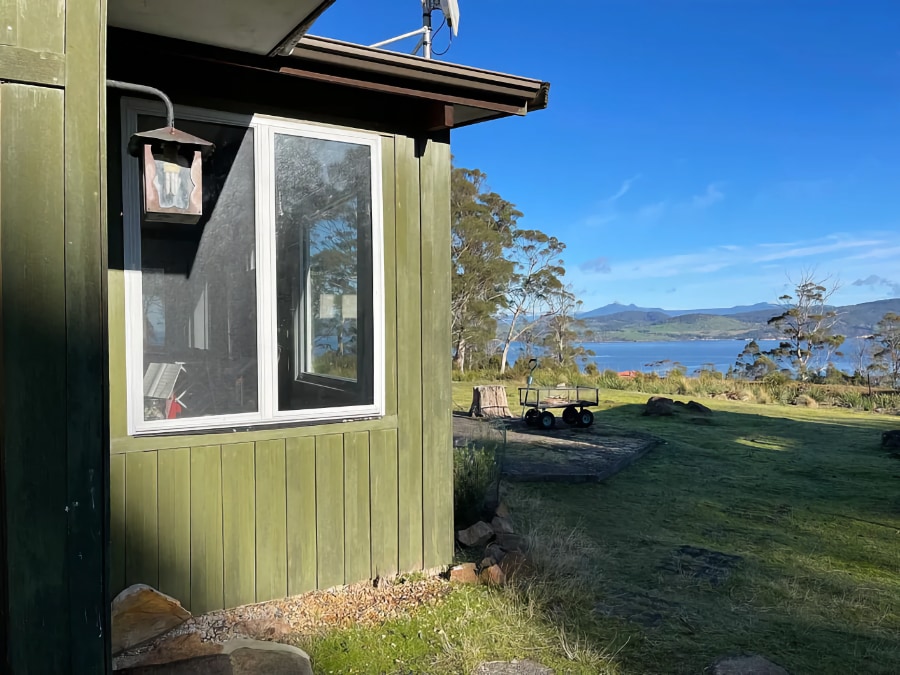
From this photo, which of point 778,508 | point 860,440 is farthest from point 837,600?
point 860,440

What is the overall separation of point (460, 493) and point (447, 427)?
108 cm

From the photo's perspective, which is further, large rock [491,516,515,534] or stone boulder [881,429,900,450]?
stone boulder [881,429,900,450]

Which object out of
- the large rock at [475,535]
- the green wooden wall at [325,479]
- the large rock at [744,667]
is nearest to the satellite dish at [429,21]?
the green wooden wall at [325,479]

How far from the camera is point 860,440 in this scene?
31.1 ft

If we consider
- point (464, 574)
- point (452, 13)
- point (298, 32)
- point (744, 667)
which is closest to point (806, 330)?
point (452, 13)

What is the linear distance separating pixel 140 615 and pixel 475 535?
2.21m

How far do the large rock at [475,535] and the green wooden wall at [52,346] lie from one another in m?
2.69

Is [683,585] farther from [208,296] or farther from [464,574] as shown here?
[208,296]

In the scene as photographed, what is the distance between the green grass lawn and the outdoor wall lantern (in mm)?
2009

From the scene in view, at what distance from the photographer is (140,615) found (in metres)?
2.71

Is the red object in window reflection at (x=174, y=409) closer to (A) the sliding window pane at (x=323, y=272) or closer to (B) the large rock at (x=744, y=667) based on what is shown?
(A) the sliding window pane at (x=323, y=272)

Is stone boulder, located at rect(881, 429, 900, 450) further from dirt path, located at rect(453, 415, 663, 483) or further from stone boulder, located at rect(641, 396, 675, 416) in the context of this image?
stone boulder, located at rect(641, 396, 675, 416)

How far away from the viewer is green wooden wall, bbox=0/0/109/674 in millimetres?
1778

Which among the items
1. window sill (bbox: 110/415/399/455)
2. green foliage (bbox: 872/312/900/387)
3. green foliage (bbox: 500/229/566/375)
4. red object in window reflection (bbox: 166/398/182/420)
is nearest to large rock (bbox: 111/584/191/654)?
window sill (bbox: 110/415/399/455)
